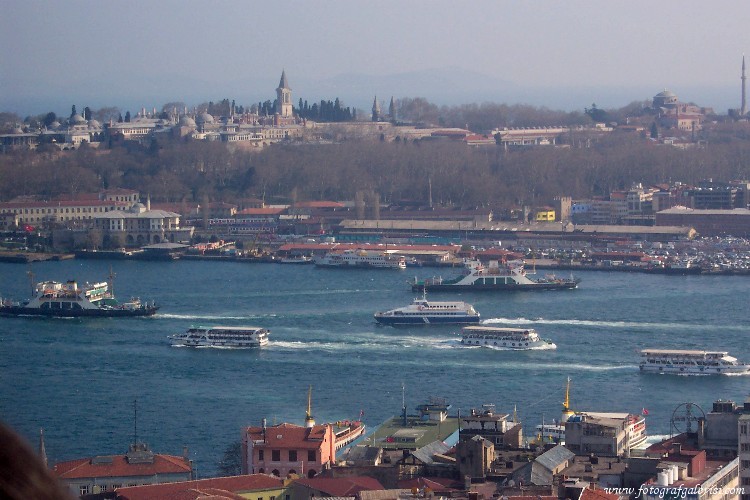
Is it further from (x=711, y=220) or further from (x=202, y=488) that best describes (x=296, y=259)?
(x=202, y=488)

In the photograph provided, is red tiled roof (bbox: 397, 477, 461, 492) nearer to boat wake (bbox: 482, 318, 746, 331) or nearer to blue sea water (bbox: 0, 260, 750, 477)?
blue sea water (bbox: 0, 260, 750, 477)

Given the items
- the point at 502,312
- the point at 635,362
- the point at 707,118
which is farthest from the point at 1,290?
the point at 707,118

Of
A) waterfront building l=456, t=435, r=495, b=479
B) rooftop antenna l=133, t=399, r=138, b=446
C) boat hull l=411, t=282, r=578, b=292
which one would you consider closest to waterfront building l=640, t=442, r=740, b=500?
waterfront building l=456, t=435, r=495, b=479

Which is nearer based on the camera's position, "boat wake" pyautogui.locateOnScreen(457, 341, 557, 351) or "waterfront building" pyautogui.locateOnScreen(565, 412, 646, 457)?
"waterfront building" pyautogui.locateOnScreen(565, 412, 646, 457)

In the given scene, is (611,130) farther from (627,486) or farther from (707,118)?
(627,486)

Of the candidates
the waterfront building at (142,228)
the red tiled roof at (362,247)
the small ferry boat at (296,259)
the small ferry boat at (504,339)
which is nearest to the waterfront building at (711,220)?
the red tiled roof at (362,247)
